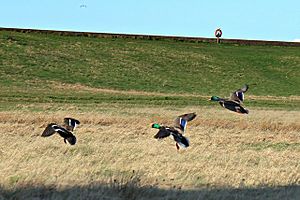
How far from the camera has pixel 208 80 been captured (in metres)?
53.8

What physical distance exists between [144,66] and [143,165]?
155ft

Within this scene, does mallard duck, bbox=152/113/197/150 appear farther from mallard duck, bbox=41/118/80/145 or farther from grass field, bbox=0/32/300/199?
mallard duck, bbox=41/118/80/145

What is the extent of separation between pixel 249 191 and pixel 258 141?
669 centimetres

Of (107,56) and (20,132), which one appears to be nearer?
(20,132)

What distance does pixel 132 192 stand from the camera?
8.45 meters

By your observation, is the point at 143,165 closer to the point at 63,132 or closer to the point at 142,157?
the point at 142,157

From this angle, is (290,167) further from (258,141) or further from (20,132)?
(20,132)

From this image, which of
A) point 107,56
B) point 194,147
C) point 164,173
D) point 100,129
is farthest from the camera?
point 107,56

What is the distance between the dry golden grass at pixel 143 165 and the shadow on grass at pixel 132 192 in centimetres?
1

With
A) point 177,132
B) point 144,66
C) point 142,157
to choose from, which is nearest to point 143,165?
point 142,157

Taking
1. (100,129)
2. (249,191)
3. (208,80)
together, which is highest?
(249,191)

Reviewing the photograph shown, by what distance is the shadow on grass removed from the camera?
26.9 ft

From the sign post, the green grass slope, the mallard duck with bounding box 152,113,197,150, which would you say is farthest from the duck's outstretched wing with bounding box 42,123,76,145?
the sign post

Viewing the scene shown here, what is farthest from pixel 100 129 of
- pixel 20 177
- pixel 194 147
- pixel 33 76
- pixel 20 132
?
pixel 33 76
